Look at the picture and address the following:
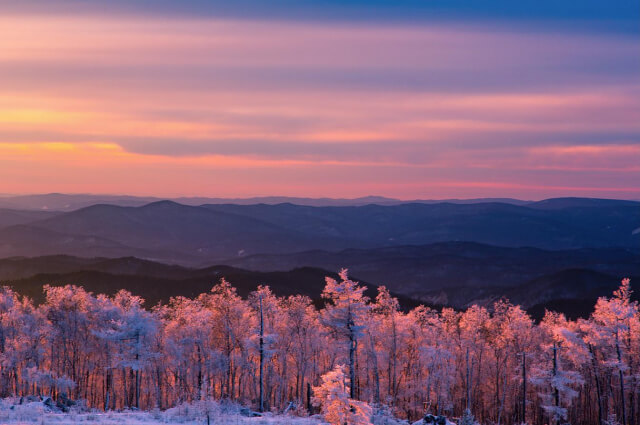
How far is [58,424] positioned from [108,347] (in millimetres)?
34364

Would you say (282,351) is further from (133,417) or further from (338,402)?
(338,402)

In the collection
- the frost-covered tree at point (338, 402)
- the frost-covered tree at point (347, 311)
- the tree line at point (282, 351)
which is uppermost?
the frost-covered tree at point (347, 311)

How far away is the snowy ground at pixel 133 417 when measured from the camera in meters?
37.2

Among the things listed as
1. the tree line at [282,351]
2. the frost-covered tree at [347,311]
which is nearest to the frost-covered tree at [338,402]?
the frost-covered tree at [347,311]

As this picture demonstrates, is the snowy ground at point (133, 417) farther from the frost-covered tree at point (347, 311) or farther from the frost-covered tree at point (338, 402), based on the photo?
the frost-covered tree at point (347, 311)

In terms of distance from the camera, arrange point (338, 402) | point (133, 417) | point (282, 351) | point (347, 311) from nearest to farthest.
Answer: point (338, 402), point (133, 417), point (347, 311), point (282, 351)

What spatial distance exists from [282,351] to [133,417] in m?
35.9

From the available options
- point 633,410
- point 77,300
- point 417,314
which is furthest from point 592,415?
point 77,300

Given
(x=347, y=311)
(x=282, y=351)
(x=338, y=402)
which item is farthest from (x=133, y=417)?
(x=282, y=351)

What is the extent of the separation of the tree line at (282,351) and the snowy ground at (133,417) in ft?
56.4

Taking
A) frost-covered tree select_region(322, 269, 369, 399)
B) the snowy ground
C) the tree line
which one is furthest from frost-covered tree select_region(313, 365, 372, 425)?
the tree line

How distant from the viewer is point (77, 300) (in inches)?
2854

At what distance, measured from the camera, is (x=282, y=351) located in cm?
7619

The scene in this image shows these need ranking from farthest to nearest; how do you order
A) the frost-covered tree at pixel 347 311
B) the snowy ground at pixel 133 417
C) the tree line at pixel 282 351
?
the tree line at pixel 282 351
the frost-covered tree at pixel 347 311
the snowy ground at pixel 133 417
